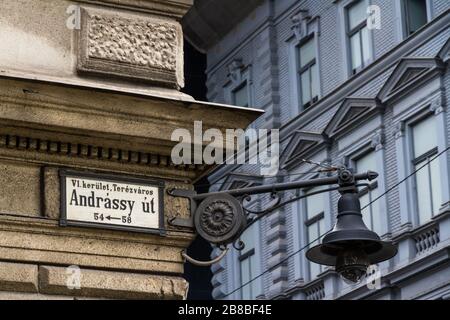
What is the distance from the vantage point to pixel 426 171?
2988 centimetres

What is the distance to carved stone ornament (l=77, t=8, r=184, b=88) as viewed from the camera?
12242 mm

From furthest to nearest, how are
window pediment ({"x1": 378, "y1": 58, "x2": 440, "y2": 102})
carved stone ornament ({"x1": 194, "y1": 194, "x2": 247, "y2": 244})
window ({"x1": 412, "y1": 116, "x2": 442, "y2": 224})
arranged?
window pediment ({"x1": 378, "y1": 58, "x2": 440, "y2": 102})
window ({"x1": 412, "y1": 116, "x2": 442, "y2": 224})
carved stone ornament ({"x1": 194, "y1": 194, "x2": 247, "y2": 244})

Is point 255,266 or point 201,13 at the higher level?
point 201,13

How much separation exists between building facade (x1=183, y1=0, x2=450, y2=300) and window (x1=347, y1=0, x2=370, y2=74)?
2 centimetres

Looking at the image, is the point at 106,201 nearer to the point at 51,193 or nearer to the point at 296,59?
the point at 51,193

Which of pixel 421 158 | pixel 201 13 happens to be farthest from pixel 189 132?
pixel 201 13

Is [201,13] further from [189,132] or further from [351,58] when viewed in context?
[189,132]

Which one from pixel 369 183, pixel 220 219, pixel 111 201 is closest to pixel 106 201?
pixel 111 201

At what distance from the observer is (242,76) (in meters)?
38.2

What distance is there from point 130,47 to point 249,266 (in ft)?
81.9

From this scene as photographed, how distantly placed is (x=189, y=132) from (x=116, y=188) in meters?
0.64

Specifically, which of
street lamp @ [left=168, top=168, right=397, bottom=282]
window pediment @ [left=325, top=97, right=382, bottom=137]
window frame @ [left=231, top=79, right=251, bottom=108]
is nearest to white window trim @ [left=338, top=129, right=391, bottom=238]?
window pediment @ [left=325, top=97, right=382, bottom=137]

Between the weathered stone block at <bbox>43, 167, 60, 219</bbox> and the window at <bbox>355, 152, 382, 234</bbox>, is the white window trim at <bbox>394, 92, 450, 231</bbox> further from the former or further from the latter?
the weathered stone block at <bbox>43, 167, 60, 219</bbox>

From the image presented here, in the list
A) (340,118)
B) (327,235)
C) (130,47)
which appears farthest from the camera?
(340,118)
